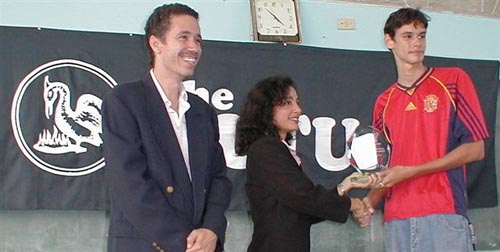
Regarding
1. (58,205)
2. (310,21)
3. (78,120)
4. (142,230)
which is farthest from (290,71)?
(142,230)

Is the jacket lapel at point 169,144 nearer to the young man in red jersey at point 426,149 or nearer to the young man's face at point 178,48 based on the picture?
the young man's face at point 178,48

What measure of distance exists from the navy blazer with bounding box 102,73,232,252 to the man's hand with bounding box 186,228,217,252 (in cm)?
2

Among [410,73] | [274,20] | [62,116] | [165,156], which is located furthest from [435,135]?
[62,116]

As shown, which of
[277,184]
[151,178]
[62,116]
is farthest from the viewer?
[62,116]

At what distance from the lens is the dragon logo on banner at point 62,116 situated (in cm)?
310

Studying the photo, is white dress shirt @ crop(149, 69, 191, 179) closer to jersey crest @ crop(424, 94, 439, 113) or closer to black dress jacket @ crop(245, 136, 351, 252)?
black dress jacket @ crop(245, 136, 351, 252)

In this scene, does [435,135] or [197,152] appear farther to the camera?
[435,135]

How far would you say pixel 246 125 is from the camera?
91.1 inches

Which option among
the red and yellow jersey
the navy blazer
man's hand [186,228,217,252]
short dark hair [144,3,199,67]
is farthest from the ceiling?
man's hand [186,228,217,252]

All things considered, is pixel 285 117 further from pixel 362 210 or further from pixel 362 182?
pixel 362 210

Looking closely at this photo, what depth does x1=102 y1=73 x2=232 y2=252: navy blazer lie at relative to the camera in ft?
5.81

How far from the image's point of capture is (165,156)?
6.07 ft

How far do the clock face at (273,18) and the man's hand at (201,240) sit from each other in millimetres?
1775

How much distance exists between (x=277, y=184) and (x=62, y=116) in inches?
54.9
